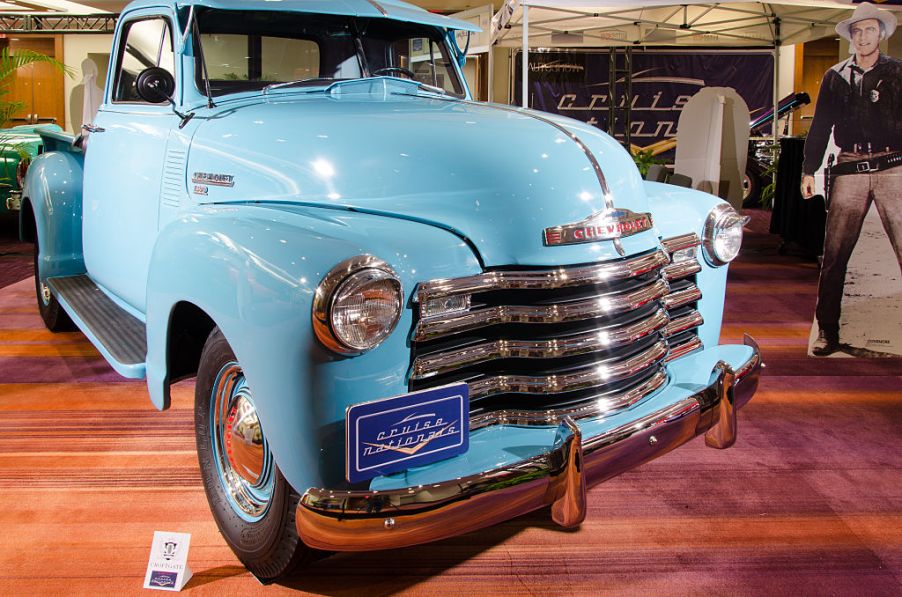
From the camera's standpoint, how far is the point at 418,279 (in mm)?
1859

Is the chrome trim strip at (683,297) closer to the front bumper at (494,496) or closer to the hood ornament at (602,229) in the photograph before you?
the hood ornament at (602,229)

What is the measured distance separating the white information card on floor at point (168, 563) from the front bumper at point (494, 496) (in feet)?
1.89

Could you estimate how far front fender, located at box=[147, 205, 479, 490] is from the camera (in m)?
1.73

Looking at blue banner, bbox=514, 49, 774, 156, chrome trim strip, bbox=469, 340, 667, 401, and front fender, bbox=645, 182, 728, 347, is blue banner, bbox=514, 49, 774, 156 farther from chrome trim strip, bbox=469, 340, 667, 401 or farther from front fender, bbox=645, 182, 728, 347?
chrome trim strip, bbox=469, 340, 667, 401

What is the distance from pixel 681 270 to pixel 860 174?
205 centimetres

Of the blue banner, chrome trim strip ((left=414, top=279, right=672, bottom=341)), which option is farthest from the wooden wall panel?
chrome trim strip ((left=414, top=279, right=672, bottom=341))

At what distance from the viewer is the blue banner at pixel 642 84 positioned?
1384cm

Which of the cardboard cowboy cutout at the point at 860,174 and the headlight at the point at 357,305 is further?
the cardboard cowboy cutout at the point at 860,174

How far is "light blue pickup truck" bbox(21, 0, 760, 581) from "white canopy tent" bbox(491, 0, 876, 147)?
6.01 meters

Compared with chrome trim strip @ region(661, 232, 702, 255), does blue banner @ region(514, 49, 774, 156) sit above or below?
above

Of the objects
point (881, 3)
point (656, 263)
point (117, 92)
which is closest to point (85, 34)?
point (117, 92)

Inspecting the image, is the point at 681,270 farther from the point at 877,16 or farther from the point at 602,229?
the point at 877,16

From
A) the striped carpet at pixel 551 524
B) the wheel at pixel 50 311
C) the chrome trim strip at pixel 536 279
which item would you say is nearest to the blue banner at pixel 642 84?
the wheel at pixel 50 311

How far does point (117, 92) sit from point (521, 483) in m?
2.71
